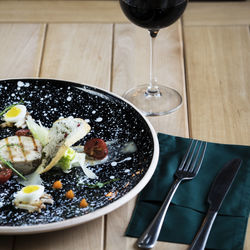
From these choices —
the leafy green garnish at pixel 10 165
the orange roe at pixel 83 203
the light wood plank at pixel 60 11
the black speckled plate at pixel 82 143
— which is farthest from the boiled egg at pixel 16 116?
the light wood plank at pixel 60 11

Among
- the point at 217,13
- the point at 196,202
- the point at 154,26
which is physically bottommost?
the point at 196,202

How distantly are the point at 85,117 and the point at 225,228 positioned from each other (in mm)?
634

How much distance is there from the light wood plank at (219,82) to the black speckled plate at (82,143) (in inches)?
11.2

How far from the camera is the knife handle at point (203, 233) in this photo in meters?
1.15

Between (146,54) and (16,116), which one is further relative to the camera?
Result: (146,54)

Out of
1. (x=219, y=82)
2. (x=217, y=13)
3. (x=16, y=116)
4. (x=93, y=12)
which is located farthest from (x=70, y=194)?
(x=217, y=13)

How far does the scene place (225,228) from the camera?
123 centimetres

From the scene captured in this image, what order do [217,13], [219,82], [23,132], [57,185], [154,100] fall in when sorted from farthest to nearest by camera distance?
[217,13] < [219,82] < [154,100] < [23,132] < [57,185]

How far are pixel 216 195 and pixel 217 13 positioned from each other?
137cm

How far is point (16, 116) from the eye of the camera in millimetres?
1591

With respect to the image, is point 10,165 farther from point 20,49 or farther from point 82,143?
→ point 20,49

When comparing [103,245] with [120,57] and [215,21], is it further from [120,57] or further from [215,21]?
[215,21]

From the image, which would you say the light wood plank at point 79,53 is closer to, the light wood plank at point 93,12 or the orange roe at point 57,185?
the light wood plank at point 93,12

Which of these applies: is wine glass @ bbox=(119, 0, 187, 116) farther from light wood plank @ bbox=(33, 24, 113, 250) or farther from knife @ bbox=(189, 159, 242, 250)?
knife @ bbox=(189, 159, 242, 250)
